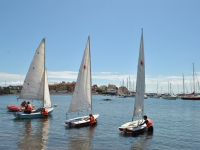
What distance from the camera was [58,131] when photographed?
26203 mm

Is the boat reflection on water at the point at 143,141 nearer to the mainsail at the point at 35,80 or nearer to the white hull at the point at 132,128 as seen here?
the white hull at the point at 132,128

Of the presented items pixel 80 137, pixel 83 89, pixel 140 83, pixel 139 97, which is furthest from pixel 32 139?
pixel 140 83

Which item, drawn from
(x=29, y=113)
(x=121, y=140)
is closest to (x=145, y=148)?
(x=121, y=140)

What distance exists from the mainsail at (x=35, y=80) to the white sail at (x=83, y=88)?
808 cm

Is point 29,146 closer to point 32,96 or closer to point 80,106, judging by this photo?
point 80,106

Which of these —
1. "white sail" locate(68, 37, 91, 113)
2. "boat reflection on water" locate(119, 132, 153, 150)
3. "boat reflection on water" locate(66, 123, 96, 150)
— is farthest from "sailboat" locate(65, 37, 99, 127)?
"boat reflection on water" locate(119, 132, 153, 150)

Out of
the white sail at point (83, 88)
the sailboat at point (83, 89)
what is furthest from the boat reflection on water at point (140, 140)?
the white sail at point (83, 88)

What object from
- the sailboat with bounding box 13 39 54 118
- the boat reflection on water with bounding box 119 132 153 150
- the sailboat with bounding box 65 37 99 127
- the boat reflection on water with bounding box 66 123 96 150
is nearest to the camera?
the boat reflection on water with bounding box 66 123 96 150

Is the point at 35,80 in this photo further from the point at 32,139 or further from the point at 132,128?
the point at 132,128

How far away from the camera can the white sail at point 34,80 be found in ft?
116

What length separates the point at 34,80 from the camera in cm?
3541

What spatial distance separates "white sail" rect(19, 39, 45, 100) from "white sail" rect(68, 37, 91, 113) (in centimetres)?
840

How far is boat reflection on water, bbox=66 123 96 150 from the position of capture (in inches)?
764

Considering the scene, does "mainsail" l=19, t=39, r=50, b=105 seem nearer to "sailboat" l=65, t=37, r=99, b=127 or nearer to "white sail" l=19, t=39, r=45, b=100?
"white sail" l=19, t=39, r=45, b=100
